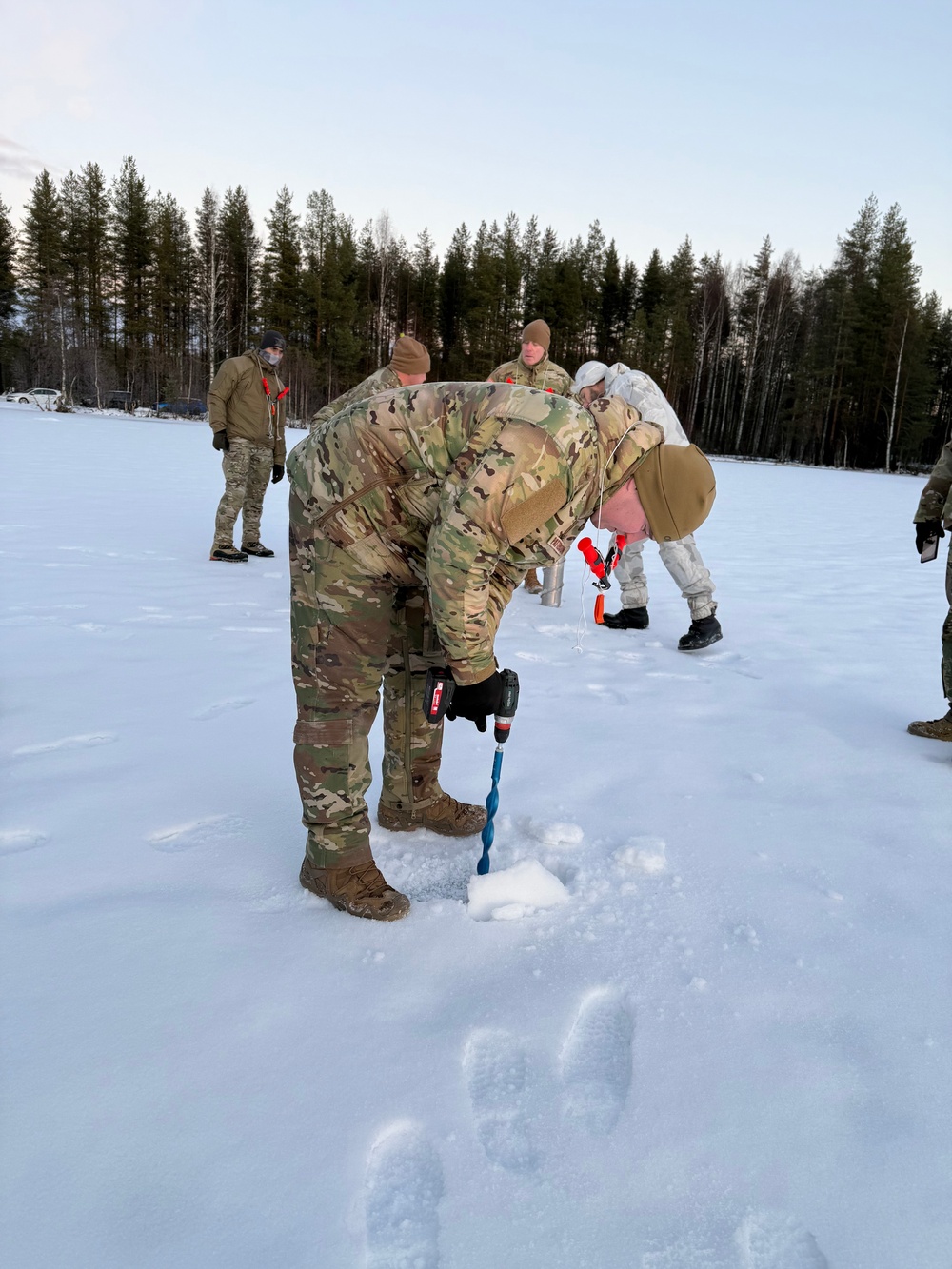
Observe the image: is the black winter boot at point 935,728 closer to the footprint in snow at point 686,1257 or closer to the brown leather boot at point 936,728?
the brown leather boot at point 936,728

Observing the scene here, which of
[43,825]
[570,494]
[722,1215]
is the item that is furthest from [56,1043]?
[570,494]

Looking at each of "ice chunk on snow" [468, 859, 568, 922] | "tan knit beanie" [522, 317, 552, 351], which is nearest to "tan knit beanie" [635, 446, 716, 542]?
"ice chunk on snow" [468, 859, 568, 922]

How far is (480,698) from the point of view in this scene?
6.36ft

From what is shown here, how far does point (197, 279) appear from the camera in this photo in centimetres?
4425

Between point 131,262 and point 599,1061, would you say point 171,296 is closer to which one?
point 131,262

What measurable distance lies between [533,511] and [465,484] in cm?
17

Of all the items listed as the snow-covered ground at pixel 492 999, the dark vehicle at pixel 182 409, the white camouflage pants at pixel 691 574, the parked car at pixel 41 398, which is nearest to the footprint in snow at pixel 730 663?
the white camouflage pants at pixel 691 574

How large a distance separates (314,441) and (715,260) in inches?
1954

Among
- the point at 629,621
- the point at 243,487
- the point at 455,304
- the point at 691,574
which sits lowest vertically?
the point at 629,621

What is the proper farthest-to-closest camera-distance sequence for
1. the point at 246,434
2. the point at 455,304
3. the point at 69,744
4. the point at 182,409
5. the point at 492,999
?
1. the point at 455,304
2. the point at 182,409
3. the point at 246,434
4. the point at 69,744
5. the point at 492,999

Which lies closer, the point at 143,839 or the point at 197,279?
the point at 143,839

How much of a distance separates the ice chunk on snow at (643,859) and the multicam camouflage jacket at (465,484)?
906 mm

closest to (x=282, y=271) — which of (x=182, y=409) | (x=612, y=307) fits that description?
(x=182, y=409)

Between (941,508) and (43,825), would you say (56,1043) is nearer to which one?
(43,825)
